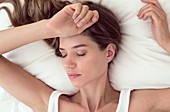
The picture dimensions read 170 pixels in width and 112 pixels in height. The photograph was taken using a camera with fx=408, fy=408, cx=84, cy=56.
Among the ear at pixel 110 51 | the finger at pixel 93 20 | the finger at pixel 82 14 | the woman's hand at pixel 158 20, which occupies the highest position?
the finger at pixel 82 14

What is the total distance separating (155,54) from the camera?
1.43 m

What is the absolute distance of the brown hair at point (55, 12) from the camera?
53.0 inches

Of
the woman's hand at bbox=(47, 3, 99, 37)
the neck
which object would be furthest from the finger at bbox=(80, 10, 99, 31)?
the neck

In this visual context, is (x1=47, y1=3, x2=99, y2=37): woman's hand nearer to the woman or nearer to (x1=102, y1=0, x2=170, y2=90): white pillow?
the woman

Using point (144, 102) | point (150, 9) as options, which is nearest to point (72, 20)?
point (150, 9)

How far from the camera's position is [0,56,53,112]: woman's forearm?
4.69 feet

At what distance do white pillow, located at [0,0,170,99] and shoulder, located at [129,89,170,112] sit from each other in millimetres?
25

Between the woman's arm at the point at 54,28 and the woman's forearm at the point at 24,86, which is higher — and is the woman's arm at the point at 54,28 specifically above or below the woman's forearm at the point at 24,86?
above

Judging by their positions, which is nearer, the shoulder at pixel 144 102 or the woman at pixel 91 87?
the woman at pixel 91 87

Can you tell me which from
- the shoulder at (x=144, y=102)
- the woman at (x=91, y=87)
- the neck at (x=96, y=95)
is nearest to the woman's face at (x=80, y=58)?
the woman at (x=91, y=87)

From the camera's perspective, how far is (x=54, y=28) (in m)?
1.32

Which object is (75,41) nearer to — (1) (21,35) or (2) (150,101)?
(1) (21,35)

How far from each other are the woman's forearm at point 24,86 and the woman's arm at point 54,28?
0.07m

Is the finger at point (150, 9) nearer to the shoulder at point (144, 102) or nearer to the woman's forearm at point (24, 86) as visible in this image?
the shoulder at point (144, 102)
